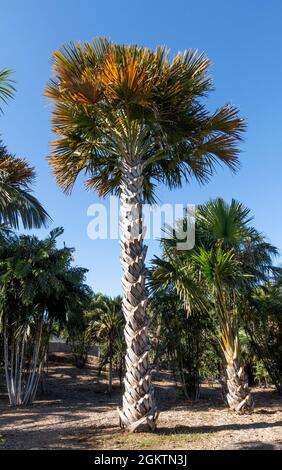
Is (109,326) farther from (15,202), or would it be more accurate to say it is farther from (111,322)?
(15,202)

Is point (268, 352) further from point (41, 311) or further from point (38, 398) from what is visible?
point (38, 398)

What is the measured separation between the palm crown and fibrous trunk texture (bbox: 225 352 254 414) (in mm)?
4898

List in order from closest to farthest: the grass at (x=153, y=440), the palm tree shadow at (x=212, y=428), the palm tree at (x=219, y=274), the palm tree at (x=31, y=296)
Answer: the grass at (x=153, y=440), the palm tree shadow at (x=212, y=428), the palm tree at (x=219, y=274), the palm tree at (x=31, y=296)

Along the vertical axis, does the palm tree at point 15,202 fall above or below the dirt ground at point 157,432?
above

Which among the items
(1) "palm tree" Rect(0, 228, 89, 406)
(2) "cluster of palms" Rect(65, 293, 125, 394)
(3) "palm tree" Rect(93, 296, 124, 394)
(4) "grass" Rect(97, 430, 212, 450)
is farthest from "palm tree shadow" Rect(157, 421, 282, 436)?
(3) "palm tree" Rect(93, 296, 124, 394)

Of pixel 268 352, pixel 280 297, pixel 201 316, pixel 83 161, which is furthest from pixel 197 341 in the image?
pixel 83 161

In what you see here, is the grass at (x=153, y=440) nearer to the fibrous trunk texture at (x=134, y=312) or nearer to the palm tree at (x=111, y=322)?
the fibrous trunk texture at (x=134, y=312)

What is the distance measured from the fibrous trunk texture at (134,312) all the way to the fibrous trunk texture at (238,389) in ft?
10.1

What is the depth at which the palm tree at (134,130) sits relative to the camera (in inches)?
253

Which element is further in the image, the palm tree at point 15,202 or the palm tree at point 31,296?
the palm tree at point 31,296

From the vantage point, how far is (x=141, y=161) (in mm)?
8016

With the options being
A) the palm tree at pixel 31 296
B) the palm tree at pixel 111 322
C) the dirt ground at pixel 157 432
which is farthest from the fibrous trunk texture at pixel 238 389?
the palm tree at pixel 111 322

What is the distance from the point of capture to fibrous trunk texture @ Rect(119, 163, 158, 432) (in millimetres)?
6148

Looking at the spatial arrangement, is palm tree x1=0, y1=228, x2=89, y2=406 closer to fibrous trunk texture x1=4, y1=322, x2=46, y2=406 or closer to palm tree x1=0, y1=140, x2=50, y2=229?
fibrous trunk texture x1=4, y1=322, x2=46, y2=406
